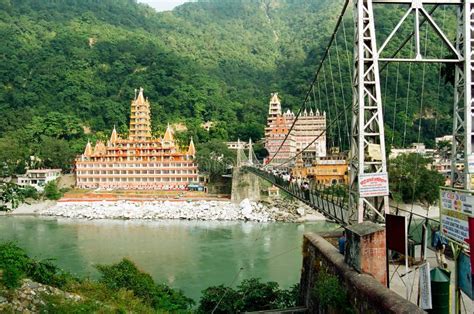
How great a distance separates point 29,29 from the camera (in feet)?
215

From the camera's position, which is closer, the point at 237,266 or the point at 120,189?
the point at 237,266

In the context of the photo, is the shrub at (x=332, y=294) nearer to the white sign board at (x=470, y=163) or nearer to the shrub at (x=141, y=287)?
the white sign board at (x=470, y=163)

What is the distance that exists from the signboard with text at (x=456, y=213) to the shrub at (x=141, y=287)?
522 centimetres

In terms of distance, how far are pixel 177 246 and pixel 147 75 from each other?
41.0m

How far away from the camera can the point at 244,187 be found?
2894cm

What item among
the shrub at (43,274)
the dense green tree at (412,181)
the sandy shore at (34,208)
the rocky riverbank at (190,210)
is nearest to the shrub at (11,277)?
the shrub at (43,274)

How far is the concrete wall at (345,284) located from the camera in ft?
12.5

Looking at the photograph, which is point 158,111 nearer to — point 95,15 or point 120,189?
point 120,189

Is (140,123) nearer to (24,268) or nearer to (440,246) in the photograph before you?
(24,268)

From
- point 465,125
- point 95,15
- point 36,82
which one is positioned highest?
point 95,15

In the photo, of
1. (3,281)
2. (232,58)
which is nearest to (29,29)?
(232,58)

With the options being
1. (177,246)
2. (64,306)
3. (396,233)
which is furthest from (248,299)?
(177,246)

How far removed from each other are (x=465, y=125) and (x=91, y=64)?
57452 mm

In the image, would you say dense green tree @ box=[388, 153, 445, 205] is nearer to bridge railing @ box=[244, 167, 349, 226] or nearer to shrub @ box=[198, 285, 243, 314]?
bridge railing @ box=[244, 167, 349, 226]
